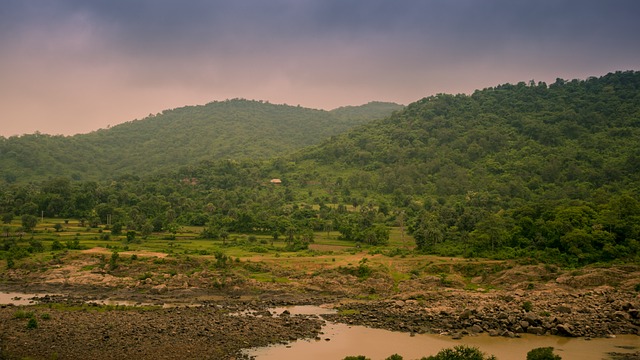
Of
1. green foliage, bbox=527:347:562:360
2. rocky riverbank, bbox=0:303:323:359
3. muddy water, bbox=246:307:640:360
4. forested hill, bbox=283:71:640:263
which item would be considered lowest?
muddy water, bbox=246:307:640:360

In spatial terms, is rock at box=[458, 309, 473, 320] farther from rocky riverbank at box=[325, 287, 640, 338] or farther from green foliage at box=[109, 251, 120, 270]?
green foliage at box=[109, 251, 120, 270]

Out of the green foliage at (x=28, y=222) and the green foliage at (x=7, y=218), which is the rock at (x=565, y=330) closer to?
the green foliage at (x=28, y=222)

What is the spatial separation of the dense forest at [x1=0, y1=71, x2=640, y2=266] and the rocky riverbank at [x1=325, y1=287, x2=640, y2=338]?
10.7 metres

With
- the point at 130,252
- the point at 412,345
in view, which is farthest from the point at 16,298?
the point at 412,345

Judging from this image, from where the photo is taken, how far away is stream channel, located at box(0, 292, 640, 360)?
104ft

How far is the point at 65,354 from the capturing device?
29.8 metres

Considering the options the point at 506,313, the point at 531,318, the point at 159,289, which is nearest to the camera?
the point at 531,318

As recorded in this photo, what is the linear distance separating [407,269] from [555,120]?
85.7 metres

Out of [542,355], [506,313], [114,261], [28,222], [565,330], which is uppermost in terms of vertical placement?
[28,222]

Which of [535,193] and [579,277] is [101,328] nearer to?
[579,277]

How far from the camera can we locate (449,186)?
335 ft

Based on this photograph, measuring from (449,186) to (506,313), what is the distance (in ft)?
211

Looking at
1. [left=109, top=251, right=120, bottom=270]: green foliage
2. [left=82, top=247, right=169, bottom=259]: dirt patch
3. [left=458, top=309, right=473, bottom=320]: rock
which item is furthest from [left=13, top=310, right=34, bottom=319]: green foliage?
[left=458, top=309, right=473, bottom=320]: rock

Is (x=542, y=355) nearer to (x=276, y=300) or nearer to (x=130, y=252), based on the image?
(x=276, y=300)
